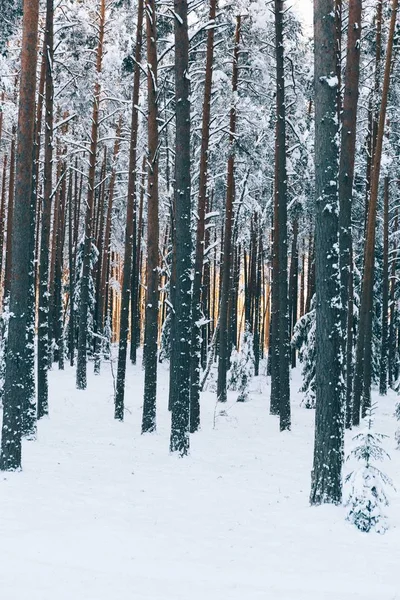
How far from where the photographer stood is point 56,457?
1104 cm

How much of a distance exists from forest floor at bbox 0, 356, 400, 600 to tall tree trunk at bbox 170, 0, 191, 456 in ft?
5.08

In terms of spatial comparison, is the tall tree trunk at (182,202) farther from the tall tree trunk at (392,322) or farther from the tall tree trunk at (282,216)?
the tall tree trunk at (392,322)

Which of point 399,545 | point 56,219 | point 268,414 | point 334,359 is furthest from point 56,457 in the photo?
point 56,219

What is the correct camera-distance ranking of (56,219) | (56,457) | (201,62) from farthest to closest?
(56,219) → (201,62) → (56,457)

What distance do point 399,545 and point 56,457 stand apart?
6.48 metres

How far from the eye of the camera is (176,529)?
7.06m

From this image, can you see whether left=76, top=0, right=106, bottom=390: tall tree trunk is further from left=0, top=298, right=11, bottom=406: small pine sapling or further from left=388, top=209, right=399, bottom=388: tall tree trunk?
left=388, top=209, right=399, bottom=388: tall tree trunk

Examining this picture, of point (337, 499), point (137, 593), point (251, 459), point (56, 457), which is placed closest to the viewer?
point (137, 593)

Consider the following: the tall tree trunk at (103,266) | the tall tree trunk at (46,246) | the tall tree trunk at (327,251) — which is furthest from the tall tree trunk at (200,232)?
the tall tree trunk at (103,266)

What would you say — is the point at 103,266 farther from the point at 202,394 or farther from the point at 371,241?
the point at 371,241

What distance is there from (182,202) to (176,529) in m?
6.10

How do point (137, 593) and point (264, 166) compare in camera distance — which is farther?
point (264, 166)

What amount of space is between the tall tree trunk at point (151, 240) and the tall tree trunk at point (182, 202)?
7.29 feet

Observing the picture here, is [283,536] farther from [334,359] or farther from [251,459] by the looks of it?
[251,459]
